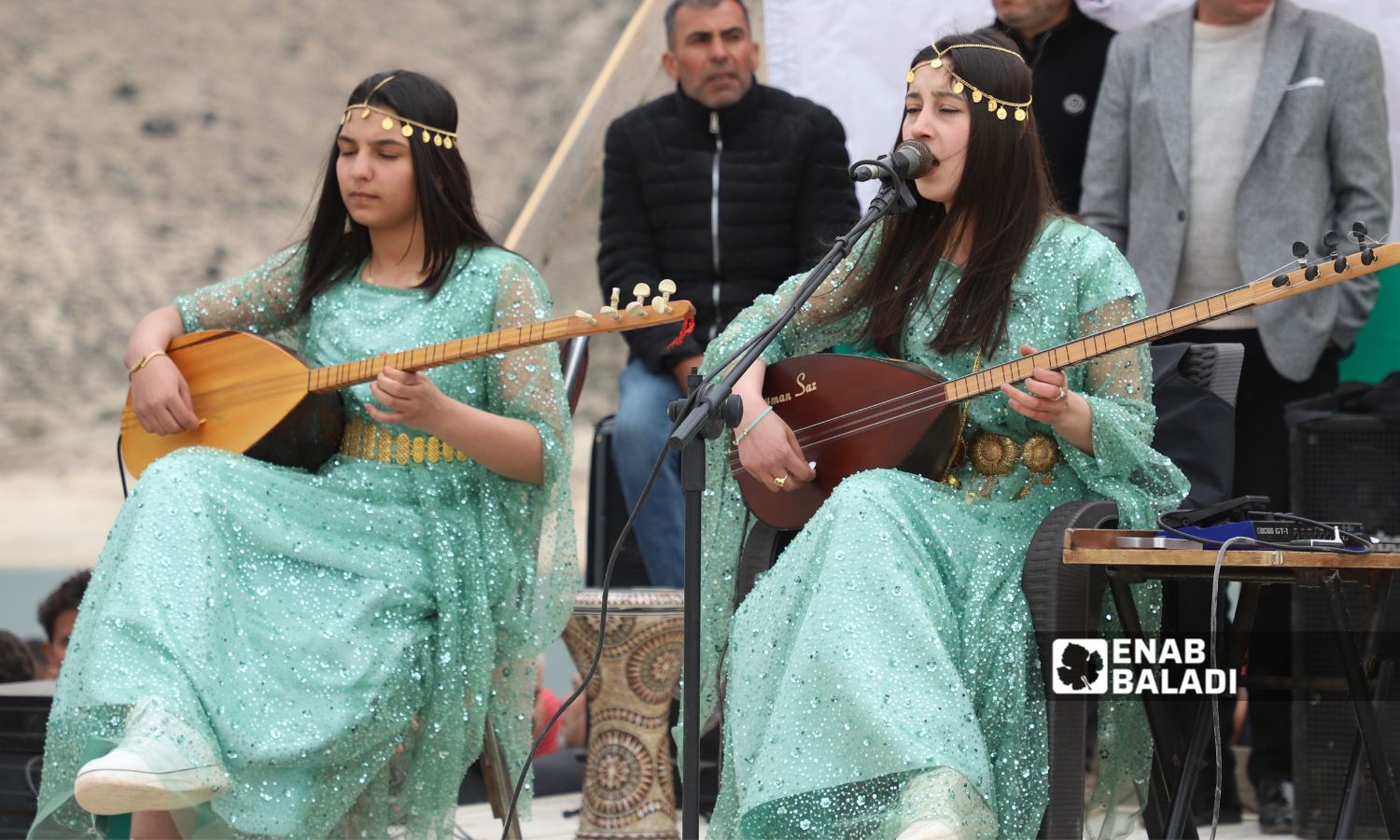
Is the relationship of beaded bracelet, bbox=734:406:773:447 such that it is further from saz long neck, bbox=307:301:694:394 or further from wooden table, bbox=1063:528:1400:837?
wooden table, bbox=1063:528:1400:837

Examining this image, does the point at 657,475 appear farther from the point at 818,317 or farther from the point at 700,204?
the point at 818,317

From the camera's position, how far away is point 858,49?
15.7 ft

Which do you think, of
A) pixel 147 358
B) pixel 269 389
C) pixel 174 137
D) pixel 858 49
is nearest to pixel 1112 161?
pixel 858 49

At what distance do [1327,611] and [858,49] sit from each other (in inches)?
83.4

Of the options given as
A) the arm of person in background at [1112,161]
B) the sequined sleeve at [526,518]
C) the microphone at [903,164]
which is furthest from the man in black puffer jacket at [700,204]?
the microphone at [903,164]

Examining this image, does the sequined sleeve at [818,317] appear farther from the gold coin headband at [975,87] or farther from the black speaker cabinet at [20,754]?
the black speaker cabinet at [20,754]

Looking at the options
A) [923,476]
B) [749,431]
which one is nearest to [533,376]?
[749,431]

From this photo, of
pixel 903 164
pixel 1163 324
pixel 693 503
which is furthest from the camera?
pixel 903 164

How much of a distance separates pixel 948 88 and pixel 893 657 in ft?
3.09

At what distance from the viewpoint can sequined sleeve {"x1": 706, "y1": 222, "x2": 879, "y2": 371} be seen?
2.95 m

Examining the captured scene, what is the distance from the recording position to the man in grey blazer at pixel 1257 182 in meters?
3.73

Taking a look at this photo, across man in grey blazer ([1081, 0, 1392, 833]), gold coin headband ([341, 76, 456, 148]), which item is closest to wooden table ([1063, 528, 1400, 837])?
man in grey blazer ([1081, 0, 1392, 833])

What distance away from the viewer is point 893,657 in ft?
7.73

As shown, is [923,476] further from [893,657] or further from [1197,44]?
[1197,44]
